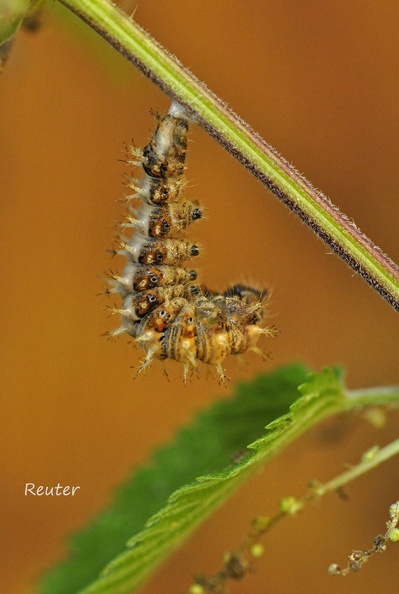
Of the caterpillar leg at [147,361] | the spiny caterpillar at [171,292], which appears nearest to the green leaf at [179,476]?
the spiny caterpillar at [171,292]

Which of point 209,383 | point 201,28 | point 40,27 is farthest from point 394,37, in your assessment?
point 40,27

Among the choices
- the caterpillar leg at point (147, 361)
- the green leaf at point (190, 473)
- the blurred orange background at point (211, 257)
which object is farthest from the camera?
the blurred orange background at point (211, 257)

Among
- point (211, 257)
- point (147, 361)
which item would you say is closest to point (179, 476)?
point (147, 361)

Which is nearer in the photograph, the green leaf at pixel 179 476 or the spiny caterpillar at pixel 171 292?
the green leaf at pixel 179 476

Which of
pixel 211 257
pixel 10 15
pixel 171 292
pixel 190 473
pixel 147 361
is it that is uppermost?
pixel 211 257

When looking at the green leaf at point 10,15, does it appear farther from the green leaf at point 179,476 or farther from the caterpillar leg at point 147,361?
the green leaf at point 179,476

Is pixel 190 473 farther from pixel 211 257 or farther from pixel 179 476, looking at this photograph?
pixel 211 257
